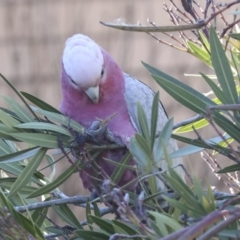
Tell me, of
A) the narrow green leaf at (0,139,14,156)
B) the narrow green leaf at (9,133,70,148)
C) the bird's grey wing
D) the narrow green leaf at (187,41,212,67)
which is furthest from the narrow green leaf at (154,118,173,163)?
the bird's grey wing

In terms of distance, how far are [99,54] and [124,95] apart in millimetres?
160

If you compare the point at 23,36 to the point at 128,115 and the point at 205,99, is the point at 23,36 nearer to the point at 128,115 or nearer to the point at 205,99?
the point at 128,115

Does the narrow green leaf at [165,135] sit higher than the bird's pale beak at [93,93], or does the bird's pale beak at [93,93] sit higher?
the narrow green leaf at [165,135]

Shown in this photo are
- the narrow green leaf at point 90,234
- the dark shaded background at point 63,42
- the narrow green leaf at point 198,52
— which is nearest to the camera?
the narrow green leaf at point 90,234

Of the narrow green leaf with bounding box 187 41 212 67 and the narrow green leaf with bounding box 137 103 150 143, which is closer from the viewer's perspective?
the narrow green leaf with bounding box 137 103 150 143

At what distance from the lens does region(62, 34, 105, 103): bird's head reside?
1283 mm

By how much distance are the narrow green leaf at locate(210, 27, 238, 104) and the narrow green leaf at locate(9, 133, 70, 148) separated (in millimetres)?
281

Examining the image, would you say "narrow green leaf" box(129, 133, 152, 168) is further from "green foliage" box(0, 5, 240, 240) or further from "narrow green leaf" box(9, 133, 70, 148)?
"narrow green leaf" box(9, 133, 70, 148)

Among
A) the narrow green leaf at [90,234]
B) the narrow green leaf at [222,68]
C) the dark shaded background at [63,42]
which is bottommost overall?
the dark shaded background at [63,42]

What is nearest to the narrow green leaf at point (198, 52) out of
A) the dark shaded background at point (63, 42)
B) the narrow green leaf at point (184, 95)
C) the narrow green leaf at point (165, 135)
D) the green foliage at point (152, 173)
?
the green foliage at point (152, 173)

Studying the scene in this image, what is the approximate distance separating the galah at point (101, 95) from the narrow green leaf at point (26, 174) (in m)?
0.29

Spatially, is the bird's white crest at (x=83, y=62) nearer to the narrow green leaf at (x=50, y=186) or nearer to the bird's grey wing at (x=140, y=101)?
the bird's grey wing at (x=140, y=101)

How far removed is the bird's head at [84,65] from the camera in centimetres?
128

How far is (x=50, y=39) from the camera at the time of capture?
129 inches
